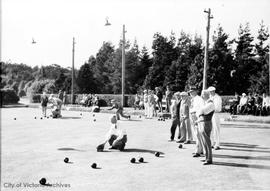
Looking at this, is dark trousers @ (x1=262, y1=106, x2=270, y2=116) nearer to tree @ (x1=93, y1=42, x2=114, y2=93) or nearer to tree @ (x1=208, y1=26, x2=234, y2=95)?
tree @ (x1=208, y1=26, x2=234, y2=95)

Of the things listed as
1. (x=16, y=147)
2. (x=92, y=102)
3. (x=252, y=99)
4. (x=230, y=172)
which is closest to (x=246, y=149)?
(x=230, y=172)

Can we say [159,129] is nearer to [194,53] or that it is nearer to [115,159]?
[115,159]

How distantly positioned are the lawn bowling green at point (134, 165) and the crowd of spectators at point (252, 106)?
10276mm

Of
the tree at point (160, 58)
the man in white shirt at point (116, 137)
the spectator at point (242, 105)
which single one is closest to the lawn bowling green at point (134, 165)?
the man in white shirt at point (116, 137)

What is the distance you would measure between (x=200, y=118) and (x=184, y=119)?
3.56 metres

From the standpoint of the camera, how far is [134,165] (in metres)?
9.32

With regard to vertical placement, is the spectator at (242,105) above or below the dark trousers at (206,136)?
above

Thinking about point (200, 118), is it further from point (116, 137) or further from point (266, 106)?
point (266, 106)

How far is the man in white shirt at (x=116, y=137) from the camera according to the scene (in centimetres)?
1157

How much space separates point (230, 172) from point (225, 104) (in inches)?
931

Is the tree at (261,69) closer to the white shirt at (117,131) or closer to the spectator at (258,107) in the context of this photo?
the spectator at (258,107)

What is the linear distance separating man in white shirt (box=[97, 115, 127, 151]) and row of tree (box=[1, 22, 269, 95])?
24.5 meters

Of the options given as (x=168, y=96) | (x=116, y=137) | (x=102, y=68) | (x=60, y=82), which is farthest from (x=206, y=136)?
(x=102, y=68)

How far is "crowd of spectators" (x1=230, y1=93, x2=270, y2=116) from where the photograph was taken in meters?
24.6
